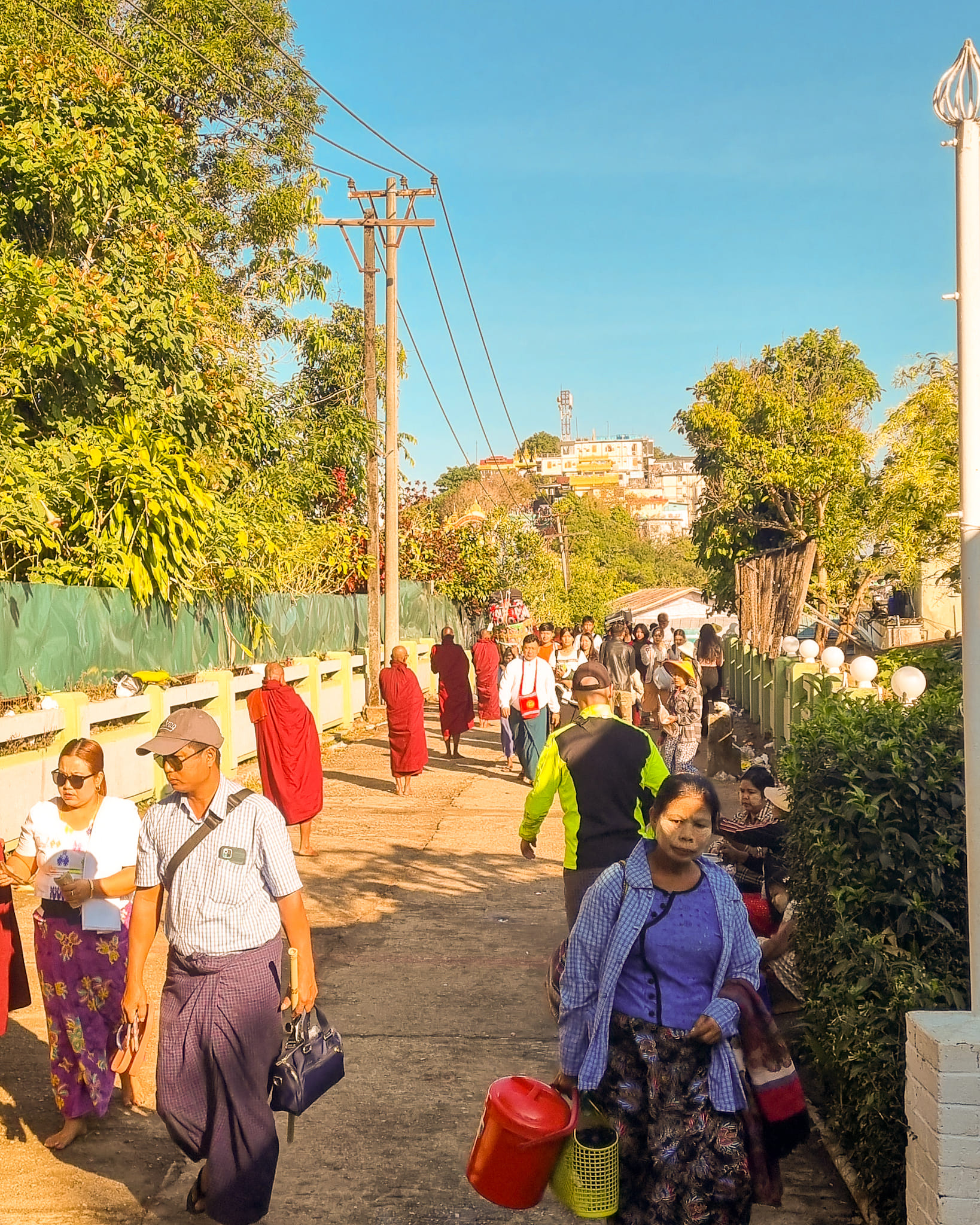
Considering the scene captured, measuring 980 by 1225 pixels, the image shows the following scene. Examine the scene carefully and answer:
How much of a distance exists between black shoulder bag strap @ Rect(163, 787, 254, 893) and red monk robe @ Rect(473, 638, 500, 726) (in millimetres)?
15724

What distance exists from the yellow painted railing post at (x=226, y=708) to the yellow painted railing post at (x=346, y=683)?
5870mm

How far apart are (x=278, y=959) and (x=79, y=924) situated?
1149 millimetres

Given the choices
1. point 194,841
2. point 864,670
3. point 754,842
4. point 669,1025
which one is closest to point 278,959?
point 194,841

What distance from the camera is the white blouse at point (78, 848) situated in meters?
5.13

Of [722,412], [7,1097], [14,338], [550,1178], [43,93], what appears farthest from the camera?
[722,412]

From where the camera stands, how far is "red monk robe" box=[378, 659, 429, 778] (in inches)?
553

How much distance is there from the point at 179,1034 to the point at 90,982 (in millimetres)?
1129

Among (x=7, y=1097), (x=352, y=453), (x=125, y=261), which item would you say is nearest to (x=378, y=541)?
(x=352, y=453)

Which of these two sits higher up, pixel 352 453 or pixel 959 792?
pixel 352 453

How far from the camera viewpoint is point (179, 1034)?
4.14 m

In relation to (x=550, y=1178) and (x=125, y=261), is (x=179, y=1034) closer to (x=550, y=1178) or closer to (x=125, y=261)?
(x=550, y=1178)

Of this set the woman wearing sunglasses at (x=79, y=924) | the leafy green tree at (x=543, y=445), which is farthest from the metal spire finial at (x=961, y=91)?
the leafy green tree at (x=543, y=445)

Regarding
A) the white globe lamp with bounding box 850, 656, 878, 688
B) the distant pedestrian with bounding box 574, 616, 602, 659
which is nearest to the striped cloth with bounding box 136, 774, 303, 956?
the white globe lamp with bounding box 850, 656, 878, 688

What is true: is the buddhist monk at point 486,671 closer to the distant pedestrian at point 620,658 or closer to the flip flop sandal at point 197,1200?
the distant pedestrian at point 620,658
